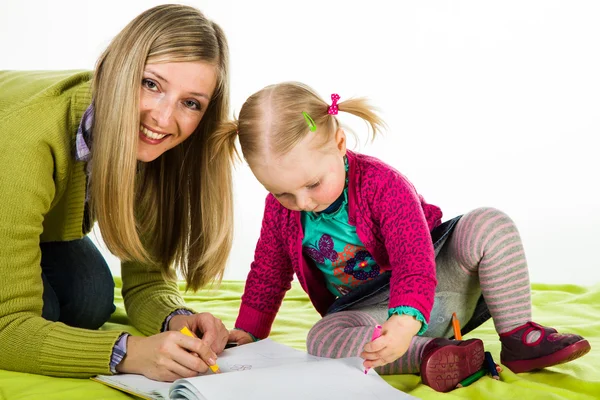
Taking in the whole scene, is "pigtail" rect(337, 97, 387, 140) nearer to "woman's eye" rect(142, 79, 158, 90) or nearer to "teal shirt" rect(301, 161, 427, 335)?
"teal shirt" rect(301, 161, 427, 335)

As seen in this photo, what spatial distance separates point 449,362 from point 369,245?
0.93ft

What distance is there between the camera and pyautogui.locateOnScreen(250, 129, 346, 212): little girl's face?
1.41 m

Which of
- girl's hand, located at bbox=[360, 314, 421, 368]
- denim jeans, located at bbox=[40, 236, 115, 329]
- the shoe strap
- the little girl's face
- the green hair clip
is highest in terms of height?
the green hair clip

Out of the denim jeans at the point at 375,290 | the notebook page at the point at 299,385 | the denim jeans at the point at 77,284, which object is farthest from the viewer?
the denim jeans at the point at 77,284

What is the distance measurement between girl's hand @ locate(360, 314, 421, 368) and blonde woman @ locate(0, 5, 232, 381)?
28 centimetres

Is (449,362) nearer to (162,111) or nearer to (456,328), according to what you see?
(456,328)

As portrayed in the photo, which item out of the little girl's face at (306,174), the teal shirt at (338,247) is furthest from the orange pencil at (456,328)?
the little girl's face at (306,174)

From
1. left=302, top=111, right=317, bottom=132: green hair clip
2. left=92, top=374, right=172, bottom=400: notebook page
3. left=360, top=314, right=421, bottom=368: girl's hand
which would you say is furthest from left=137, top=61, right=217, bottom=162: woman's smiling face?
left=360, top=314, right=421, bottom=368: girl's hand

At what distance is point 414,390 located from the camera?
4.32ft

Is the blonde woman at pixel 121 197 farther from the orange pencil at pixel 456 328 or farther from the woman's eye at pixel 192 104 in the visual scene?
the orange pencil at pixel 456 328

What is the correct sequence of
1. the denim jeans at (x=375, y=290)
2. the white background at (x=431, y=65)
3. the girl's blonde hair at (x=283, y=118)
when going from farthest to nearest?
1. the white background at (x=431, y=65)
2. the denim jeans at (x=375, y=290)
3. the girl's blonde hair at (x=283, y=118)

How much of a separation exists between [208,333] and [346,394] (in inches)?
14.6

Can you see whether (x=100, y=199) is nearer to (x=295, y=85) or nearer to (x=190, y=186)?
(x=190, y=186)

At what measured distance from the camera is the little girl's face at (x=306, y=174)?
1410 millimetres
